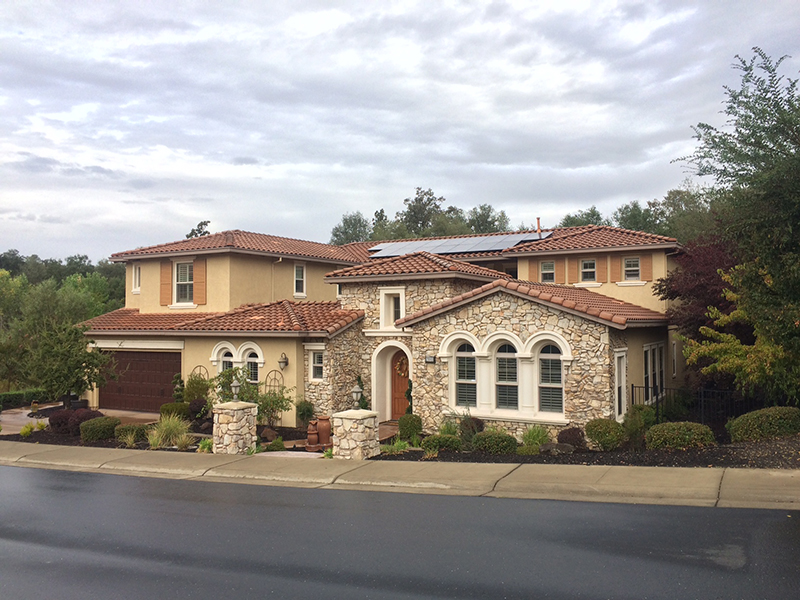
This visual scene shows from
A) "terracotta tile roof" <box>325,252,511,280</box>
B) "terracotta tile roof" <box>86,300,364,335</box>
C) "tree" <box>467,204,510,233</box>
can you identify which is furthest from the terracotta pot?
"tree" <box>467,204,510,233</box>

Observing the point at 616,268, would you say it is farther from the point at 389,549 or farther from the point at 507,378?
the point at 389,549

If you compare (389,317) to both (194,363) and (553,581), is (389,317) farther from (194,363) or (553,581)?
(553,581)

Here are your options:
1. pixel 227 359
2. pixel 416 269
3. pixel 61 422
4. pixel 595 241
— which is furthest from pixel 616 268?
pixel 61 422

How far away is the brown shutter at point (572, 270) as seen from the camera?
25297 mm

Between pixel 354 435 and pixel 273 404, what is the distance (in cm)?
576

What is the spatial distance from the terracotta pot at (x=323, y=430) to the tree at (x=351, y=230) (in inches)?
2321

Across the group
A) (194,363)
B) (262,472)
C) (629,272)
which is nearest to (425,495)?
(262,472)

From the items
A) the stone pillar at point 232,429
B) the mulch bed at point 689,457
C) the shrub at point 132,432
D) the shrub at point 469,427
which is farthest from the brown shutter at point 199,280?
the mulch bed at point 689,457

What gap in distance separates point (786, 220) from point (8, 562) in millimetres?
12860

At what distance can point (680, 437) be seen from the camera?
1346 centimetres

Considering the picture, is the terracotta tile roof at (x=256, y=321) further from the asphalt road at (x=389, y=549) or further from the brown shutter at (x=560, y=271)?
the asphalt road at (x=389, y=549)

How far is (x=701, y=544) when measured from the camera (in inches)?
317

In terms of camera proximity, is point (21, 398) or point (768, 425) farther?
point (21, 398)

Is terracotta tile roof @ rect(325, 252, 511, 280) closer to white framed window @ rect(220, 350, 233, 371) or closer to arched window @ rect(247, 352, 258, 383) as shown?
arched window @ rect(247, 352, 258, 383)
